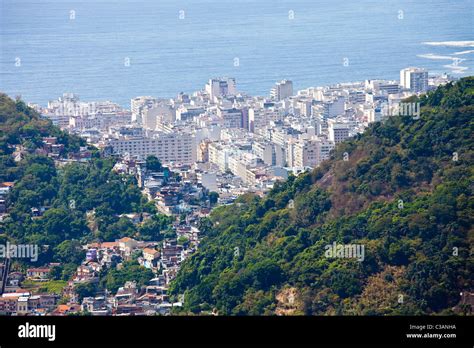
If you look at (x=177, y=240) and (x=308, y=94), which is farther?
(x=308, y=94)

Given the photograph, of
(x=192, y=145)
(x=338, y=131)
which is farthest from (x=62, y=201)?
(x=338, y=131)

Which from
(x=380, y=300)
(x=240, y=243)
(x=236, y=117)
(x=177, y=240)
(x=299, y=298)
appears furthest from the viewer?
(x=236, y=117)

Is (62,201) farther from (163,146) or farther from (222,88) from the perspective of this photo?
(222,88)

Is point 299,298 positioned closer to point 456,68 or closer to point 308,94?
point 456,68

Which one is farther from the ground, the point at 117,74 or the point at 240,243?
the point at 117,74

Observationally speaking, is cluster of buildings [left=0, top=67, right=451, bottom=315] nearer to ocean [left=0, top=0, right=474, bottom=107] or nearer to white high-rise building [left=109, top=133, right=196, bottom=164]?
white high-rise building [left=109, top=133, right=196, bottom=164]

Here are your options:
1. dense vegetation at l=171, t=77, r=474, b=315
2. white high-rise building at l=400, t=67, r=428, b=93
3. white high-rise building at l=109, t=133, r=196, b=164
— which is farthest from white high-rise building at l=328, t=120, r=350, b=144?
dense vegetation at l=171, t=77, r=474, b=315
